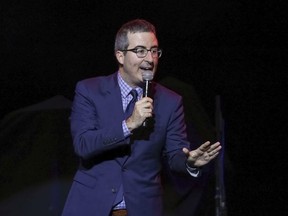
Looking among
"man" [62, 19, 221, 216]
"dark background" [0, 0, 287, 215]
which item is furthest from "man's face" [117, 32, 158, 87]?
"dark background" [0, 0, 287, 215]

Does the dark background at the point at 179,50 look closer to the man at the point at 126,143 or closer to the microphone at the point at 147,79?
the man at the point at 126,143

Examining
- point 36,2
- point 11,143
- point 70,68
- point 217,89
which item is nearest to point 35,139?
point 11,143

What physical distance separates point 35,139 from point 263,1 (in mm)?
1735

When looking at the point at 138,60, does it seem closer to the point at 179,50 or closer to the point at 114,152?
the point at 114,152

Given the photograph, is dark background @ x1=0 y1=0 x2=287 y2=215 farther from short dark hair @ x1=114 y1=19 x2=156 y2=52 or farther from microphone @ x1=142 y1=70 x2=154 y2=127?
microphone @ x1=142 y1=70 x2=154 y2=127

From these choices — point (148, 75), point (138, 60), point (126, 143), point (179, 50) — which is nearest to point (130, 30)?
point (138, 60)

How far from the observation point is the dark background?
11.7 feet

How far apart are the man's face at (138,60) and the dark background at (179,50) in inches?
48.5

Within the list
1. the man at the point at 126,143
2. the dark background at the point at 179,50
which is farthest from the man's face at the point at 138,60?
the dark background at the point at 179,50

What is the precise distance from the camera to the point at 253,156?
379 cm

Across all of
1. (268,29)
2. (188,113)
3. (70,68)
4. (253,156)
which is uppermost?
(268,29)

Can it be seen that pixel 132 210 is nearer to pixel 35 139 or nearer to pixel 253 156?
pixel 35 139

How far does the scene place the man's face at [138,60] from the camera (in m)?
2.33

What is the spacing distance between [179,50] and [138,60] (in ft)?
4.34
